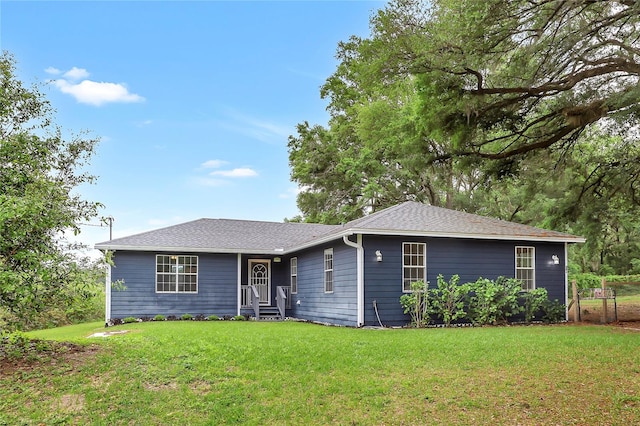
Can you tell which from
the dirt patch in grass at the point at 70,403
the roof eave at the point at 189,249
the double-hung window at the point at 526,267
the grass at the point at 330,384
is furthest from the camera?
the roof eave at the point at 189,249

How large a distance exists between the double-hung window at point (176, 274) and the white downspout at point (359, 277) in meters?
6.99

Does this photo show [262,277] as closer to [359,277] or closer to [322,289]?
[322,289]

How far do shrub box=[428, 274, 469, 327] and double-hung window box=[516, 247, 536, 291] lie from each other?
7.68 ft

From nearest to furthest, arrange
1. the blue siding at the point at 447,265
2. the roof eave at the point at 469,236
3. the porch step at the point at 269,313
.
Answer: the roof eave at the point at 469,236
the blue siding at the point at 447,265
the porch step at the point at 269,313

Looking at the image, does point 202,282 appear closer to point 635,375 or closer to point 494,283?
point 494,283

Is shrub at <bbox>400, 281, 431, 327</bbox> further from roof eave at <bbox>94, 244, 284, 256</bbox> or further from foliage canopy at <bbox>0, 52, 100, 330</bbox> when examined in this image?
foliage canopy at <bbox>0, 52, 100, 330</bbox>

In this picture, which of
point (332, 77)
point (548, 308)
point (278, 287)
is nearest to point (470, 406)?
point (548, 308)

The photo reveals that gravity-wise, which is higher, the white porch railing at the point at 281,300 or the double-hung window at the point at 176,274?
the double-hung window at the point at 176,274

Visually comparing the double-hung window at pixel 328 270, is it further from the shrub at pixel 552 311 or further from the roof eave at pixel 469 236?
the shrub at pixel 552 311

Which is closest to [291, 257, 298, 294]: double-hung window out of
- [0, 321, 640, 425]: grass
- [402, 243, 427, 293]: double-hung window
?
[402, 243, 427, 293]: double-hung window

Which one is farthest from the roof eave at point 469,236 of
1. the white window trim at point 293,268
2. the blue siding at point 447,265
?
the white window trim at point 293,268

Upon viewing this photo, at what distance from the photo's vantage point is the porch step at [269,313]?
18797mm

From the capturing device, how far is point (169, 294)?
59.6ft

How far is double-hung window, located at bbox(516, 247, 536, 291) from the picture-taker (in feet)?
50.8
